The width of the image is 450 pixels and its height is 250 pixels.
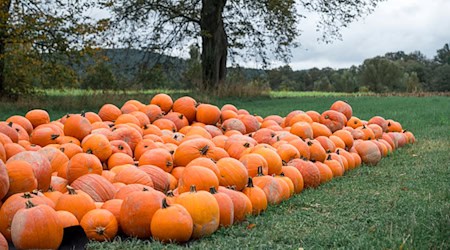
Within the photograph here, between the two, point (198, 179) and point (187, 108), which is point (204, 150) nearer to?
point (198, 179)

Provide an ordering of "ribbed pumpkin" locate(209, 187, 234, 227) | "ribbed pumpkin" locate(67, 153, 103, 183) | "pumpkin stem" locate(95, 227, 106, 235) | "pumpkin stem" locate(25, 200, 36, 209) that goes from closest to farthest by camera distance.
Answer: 1. "pumpkin stem" locate(25, 200, 36, 209)
2. "pumpkin stem" locate(95, 227, 106, 235)
3. "ribbed pumpkin" locate(209, 187, 234, 227)
4. "ribbed pumpkin" locate(67, 153, 103, 183)

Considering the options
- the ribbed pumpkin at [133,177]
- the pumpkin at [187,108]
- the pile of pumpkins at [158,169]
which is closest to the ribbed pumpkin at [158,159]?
the pile of pumpkins at [158,169]

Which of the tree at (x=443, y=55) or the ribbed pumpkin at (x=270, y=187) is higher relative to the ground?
the tree at (x=443, y=55)

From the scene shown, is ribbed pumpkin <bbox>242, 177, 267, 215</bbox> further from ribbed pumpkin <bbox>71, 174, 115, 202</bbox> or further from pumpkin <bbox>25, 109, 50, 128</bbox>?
pumpkin <bbox>25, 109, 50, 128</bbox>

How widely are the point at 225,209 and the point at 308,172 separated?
130cm

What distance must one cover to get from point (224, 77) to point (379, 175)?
1652 cm

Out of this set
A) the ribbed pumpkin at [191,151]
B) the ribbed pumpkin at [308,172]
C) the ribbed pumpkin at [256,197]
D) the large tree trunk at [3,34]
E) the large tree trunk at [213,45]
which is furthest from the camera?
the large tree trunk at [213,45]

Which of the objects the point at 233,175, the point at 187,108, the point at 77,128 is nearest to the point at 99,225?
the point at 233,175

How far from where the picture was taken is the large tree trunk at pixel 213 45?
19.3 m

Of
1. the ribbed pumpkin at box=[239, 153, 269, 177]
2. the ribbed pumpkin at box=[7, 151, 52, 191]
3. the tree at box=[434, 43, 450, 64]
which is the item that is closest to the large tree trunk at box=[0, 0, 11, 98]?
the ribbed pumpkin at box=[7, 151, 52, 191]

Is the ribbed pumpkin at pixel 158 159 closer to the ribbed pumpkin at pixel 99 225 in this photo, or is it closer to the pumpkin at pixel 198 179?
the pumpkin at pixel 198 179

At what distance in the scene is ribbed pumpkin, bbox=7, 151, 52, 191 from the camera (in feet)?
9.64

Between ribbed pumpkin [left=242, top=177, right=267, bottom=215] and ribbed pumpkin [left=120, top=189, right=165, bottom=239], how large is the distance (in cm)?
67

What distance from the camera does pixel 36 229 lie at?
2.35 m
